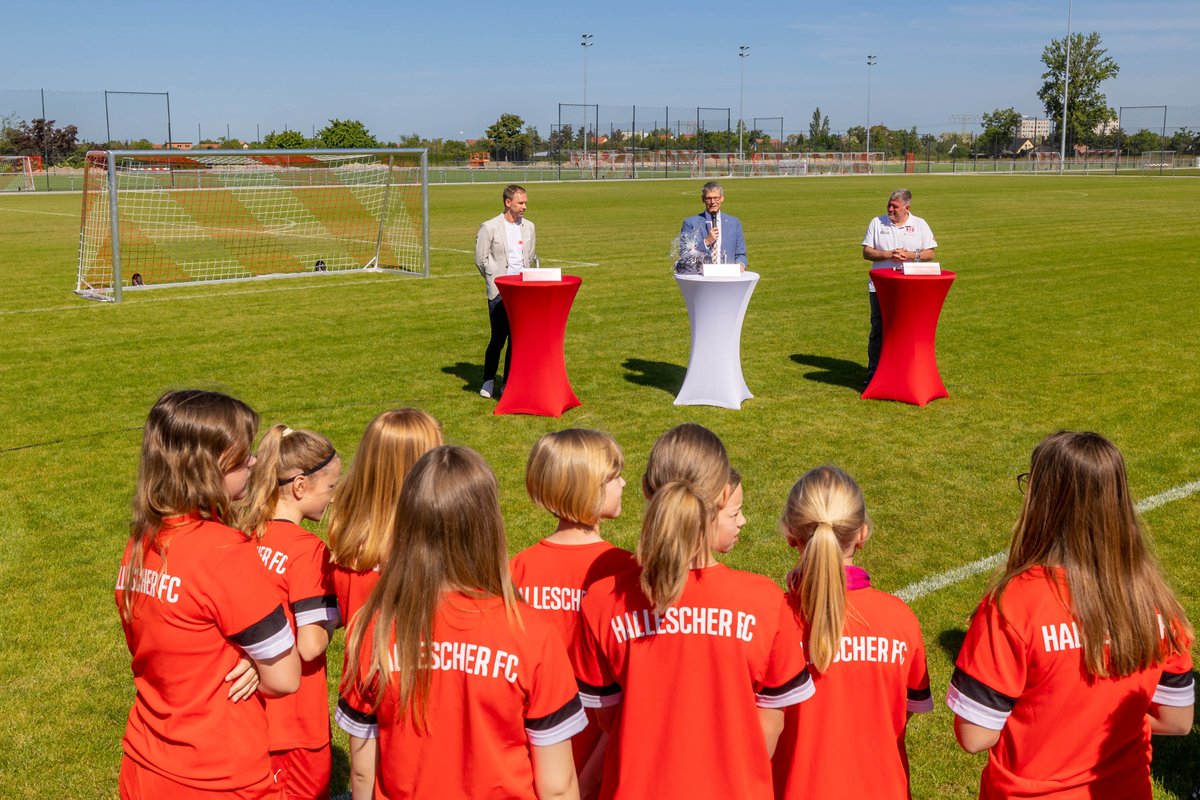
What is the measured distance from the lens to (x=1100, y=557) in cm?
259

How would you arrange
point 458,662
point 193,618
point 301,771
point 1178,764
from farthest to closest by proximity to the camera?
point 1178,764
point 301,771
point 193,618
point 458,662

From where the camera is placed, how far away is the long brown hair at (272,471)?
3156 millimetres

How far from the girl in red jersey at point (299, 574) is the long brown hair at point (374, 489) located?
116 millimetres

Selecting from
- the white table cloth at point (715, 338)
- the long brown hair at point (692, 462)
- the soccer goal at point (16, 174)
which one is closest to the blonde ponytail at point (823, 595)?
the long brown hair at point (692, 462)

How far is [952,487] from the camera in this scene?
7.12 meters

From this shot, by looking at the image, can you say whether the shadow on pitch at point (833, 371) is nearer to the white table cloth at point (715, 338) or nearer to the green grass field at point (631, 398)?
the green grass field at point (631, 398)

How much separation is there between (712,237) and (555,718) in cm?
765

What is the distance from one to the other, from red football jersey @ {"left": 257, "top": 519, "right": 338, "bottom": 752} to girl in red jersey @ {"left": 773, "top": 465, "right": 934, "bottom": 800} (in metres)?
1.27

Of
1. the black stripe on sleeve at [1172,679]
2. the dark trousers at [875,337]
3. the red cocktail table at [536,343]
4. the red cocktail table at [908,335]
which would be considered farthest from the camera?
the dark trousers at [875,337]

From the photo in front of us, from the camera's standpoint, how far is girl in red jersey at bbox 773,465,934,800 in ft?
8.75

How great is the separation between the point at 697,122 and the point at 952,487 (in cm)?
6617

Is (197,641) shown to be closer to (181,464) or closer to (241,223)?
(181,464)

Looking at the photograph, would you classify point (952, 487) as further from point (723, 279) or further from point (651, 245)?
point (651, 245)

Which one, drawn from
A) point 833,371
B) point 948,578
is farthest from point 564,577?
point 833,371
